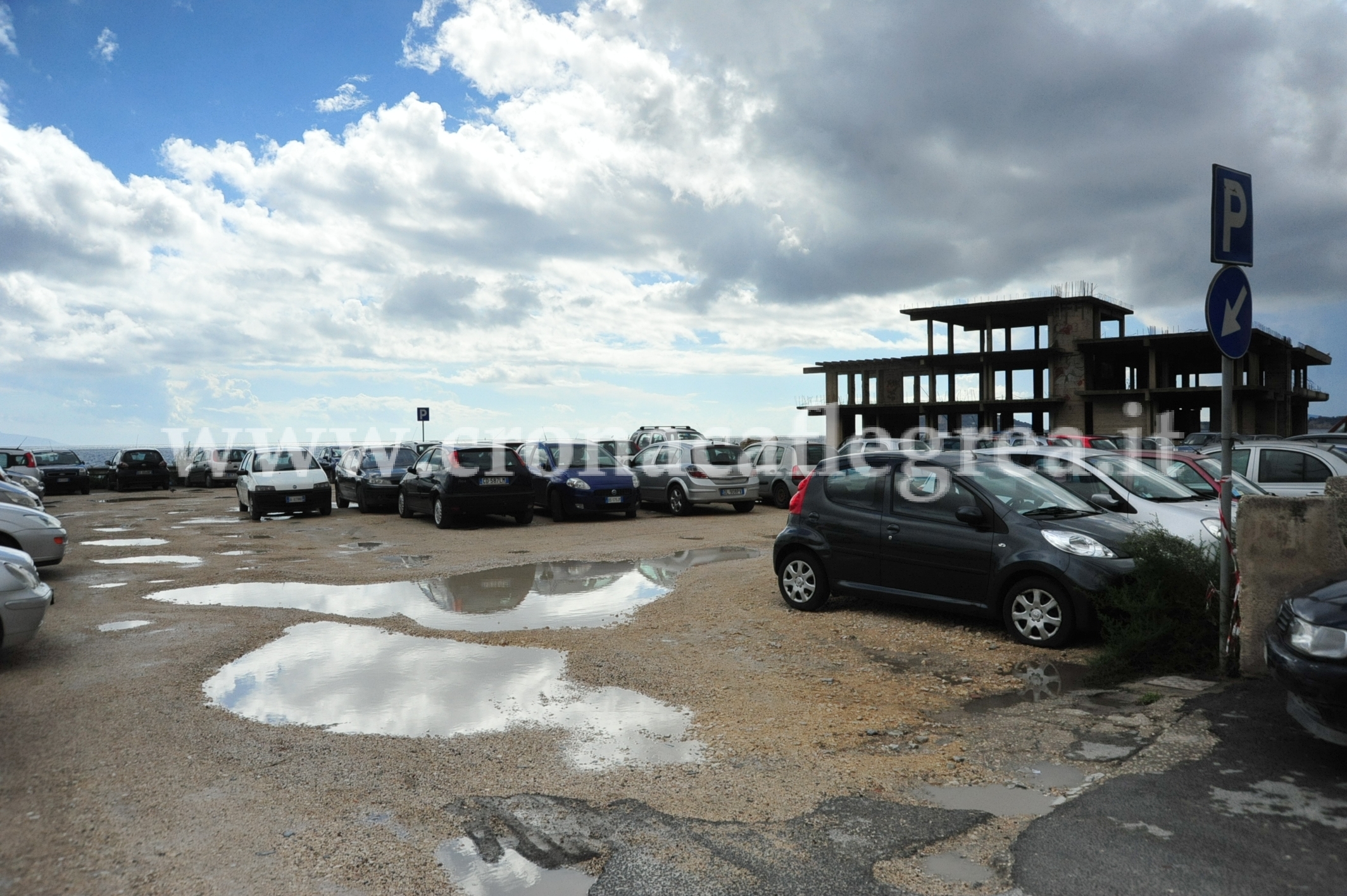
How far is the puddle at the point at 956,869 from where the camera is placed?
11.6ft

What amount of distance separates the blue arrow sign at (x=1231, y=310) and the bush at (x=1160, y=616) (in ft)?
4.89

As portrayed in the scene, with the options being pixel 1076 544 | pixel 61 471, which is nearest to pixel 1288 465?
pixel 1076 544

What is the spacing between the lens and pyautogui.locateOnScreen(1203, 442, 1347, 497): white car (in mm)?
12453

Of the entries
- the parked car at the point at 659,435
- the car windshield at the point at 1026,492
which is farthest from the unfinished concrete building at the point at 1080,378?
the car windshield at the point at 1026,492

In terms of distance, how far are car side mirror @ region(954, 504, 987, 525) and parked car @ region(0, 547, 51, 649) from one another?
7387 mm

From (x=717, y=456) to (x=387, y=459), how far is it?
8172mm

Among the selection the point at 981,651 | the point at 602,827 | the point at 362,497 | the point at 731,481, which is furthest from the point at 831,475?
the point at 362,497

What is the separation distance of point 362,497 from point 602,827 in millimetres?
19223

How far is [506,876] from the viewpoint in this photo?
3.62 metres

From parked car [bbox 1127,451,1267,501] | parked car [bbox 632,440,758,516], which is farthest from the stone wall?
parked car [bbox 632,440,758,516]

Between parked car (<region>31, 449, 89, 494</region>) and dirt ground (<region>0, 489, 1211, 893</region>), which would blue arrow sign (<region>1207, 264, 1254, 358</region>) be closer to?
dirt ground (<region>0, 489, 1211, 893</region>)

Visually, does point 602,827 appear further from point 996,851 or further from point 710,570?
point 710,570

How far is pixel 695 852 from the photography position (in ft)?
12.4

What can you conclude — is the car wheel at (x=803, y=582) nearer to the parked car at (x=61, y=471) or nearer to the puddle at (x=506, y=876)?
the puddle at (x=506, y=876)
